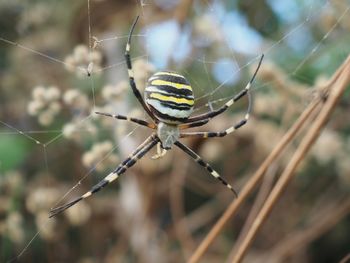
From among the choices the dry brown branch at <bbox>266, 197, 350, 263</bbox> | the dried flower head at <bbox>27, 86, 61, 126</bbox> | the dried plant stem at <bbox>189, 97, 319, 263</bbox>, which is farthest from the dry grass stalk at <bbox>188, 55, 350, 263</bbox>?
the dry brown branch at <bbox>266, 197, 350, 263</bbox>

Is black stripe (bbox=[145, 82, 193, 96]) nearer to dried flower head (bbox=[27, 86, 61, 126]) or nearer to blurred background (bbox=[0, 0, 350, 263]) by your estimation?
dried flower head (bbox=[27, 86, 61, 126])

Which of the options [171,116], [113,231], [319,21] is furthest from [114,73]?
[171,116]

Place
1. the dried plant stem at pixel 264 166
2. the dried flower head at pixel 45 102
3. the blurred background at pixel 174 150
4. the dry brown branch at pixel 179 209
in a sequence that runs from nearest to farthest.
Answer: the dried plant stem at pixel 264 166 → the dried flower head at pixel 45 102 → the blurred background at pixel 174 150 → the dry brown branch at pixel 179 209

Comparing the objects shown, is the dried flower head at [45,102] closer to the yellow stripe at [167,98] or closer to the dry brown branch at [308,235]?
the yellow stripe at [167,98]

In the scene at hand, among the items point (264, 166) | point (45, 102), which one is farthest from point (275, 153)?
point (45, 102)

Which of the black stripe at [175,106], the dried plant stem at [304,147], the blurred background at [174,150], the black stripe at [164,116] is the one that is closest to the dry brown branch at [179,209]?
the blurred background at [174,150]
